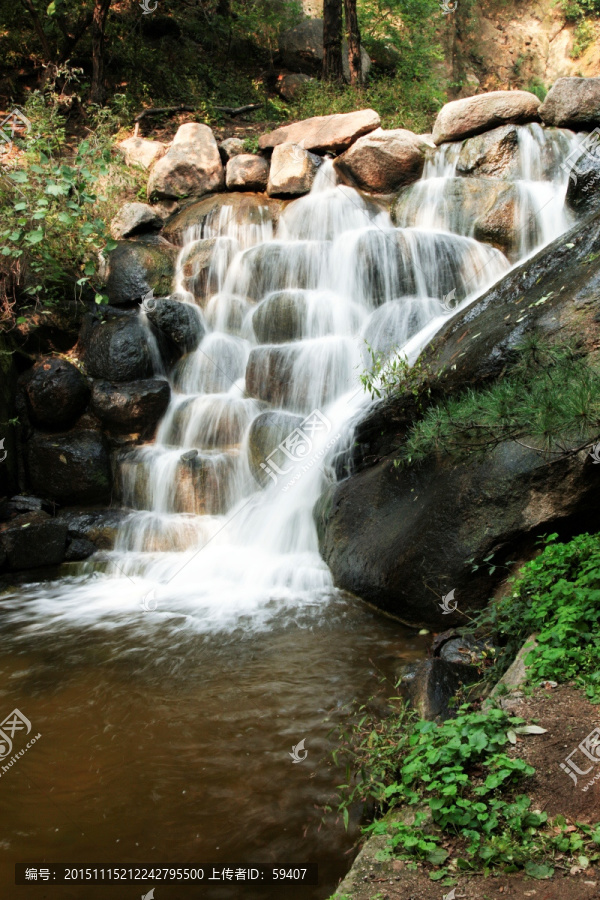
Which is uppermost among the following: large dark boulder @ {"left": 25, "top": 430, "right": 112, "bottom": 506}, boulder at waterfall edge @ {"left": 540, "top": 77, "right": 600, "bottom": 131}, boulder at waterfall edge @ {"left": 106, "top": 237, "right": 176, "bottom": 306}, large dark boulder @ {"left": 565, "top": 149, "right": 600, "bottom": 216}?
boulder at waterfall edge @ {"left": 540, "top": 77, "right": 600, "bottom": 131}

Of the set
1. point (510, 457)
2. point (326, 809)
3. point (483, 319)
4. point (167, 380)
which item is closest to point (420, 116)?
point (167, 380)

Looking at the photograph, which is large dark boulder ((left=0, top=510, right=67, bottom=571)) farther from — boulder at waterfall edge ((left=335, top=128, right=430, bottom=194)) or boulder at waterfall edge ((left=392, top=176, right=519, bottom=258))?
boulder at waterfall edge ((left=335, top=128, right=430, bottom=194))

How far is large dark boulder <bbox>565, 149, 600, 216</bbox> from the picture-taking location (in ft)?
25.4

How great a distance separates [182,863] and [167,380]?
22.6ft

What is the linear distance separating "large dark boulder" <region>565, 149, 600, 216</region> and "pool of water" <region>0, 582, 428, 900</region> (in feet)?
20.1

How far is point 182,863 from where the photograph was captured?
8.89ft

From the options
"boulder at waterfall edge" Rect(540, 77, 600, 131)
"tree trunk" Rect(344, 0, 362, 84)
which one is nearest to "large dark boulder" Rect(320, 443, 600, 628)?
"boulder at waterfall edge" Rect(540, 77, 600, 131)

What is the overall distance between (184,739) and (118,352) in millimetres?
5957

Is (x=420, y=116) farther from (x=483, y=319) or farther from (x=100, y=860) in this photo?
(x=100, y=860)

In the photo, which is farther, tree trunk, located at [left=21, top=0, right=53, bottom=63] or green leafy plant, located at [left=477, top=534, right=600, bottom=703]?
tree trunk, located at [left=21, top=0, right=53, bottom=63]

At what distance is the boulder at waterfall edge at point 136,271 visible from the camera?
30.6 ft

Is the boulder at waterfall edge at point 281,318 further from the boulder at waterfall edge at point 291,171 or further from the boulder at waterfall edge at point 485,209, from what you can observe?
the boulder at waterfall edge at point 291,171

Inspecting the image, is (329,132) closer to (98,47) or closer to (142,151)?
(142,151)

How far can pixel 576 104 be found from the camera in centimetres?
984
